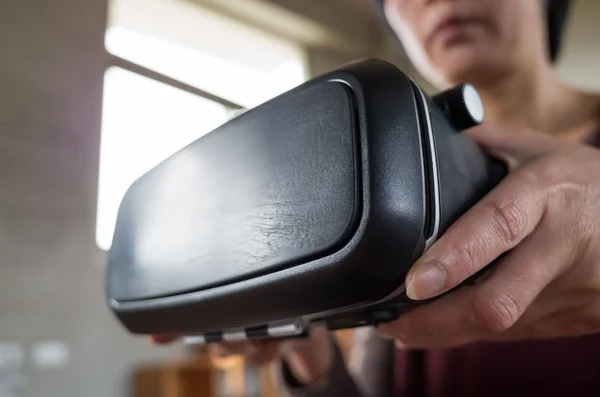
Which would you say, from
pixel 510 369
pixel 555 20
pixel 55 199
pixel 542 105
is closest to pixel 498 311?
pixel 510 369

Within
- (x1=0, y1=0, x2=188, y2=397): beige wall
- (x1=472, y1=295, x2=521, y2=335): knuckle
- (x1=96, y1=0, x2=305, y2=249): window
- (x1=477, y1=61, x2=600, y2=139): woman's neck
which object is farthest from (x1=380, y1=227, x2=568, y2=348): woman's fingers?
(x1=0, y1=0, x2=188, y2=397): beige wall

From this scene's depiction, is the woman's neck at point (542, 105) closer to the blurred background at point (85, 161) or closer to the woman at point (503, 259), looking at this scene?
the woman at point (503, 259)

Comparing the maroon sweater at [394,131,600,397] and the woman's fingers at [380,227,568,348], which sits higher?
the woman's fingers at [380,227,568,348]

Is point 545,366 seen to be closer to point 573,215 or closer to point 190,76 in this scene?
point 573,215

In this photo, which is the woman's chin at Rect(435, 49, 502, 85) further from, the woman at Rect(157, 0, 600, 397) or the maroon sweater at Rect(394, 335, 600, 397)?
the maroon sweater at Rect(394, 335, 600, 397)

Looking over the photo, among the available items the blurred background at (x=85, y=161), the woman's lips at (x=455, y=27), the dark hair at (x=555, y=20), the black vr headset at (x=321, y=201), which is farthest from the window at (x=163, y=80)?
the black vr headset at (x=321, y=201)

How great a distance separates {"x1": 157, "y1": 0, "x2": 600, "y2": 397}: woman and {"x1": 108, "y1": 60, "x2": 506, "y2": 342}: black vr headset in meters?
0.02

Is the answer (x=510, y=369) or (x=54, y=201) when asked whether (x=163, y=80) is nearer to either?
(x=54, y=201)

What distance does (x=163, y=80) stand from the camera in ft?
7.36

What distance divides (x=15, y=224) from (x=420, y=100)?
1.89 metres

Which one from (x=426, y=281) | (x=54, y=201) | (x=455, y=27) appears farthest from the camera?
(x=54, y=201)

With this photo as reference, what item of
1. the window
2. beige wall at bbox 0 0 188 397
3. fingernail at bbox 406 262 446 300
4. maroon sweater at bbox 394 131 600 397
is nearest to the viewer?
fingernail at bbox 406 262 446 300

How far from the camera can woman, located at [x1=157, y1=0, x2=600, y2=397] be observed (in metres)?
0.26

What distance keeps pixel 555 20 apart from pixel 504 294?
1.98 ft
